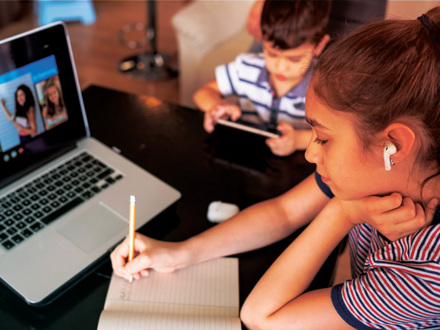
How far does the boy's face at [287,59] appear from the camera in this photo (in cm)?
133

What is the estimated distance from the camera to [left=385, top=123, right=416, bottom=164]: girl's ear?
61cm

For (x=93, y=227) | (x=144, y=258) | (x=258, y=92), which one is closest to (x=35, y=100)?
(x=93, y=227)

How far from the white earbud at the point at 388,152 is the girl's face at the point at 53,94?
0.65 metres

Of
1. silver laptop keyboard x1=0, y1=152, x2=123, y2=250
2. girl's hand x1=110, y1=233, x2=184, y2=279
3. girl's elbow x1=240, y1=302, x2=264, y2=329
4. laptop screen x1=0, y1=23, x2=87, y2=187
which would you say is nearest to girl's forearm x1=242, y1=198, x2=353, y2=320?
girl's elbow x1=240, y1=302, x2=264, y2=329

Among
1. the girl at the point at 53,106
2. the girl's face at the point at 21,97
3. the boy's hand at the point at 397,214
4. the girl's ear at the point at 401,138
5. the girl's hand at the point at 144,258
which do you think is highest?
the girl's ear at the point at 401,138

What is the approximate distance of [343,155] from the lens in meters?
0.68

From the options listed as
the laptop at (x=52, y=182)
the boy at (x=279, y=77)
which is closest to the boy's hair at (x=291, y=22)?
the boy at (x=279, y=77)

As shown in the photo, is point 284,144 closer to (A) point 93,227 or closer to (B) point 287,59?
(B) point 287,59

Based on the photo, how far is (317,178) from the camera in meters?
0.94

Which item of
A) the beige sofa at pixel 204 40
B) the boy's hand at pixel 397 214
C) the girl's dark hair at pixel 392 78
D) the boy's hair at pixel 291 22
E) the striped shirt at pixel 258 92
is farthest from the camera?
the beige sofa at pixel 204 40

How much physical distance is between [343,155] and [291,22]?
2.37ft

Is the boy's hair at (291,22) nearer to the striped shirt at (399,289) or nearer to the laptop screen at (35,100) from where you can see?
the laptop screen at (35,100)

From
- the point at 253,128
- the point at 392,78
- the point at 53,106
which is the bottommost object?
the point at 253,128

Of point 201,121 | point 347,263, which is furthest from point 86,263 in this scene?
point 347,263
